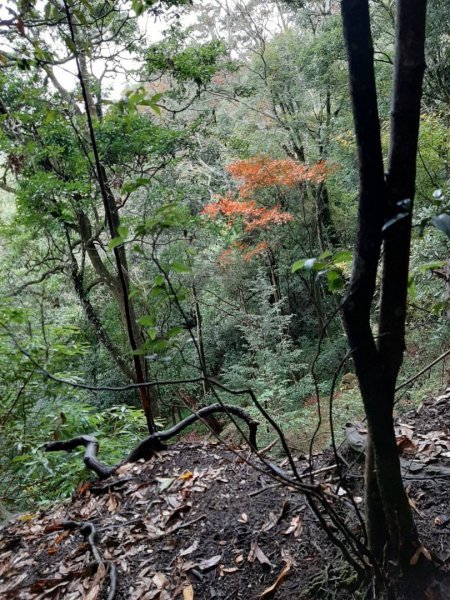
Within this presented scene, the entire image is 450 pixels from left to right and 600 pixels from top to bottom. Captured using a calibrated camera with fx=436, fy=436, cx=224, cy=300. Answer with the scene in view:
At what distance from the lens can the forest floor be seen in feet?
4.85

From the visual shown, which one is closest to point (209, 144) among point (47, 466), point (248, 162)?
point (248, 162)

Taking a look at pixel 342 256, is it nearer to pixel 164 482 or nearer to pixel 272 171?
pixel 164 482

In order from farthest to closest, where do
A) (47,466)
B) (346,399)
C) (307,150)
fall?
(307,150) < (346,399) < (47,466)

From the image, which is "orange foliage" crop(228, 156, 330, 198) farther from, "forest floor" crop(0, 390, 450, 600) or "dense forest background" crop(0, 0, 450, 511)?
"forest floor" crop(0, 390, 450, 600)

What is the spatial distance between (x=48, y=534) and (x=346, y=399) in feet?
15.6

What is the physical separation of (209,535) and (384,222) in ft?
4.86

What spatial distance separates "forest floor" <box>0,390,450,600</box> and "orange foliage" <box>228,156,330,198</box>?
826 centimetres

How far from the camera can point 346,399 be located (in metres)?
6.18

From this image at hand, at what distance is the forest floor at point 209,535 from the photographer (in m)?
1.48

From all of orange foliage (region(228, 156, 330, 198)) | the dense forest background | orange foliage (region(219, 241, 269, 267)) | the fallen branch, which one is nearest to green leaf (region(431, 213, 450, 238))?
the dense forest background

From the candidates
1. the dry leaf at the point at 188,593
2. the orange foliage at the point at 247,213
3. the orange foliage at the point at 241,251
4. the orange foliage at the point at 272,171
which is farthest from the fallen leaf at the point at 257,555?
the orange foliage at the point at 241,251

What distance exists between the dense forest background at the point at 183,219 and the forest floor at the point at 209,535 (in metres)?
0.45

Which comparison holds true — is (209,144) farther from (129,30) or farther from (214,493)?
(214,493)

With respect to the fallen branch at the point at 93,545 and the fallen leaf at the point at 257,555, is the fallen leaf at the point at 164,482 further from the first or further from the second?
the fallen leaf at the point at 257,555
